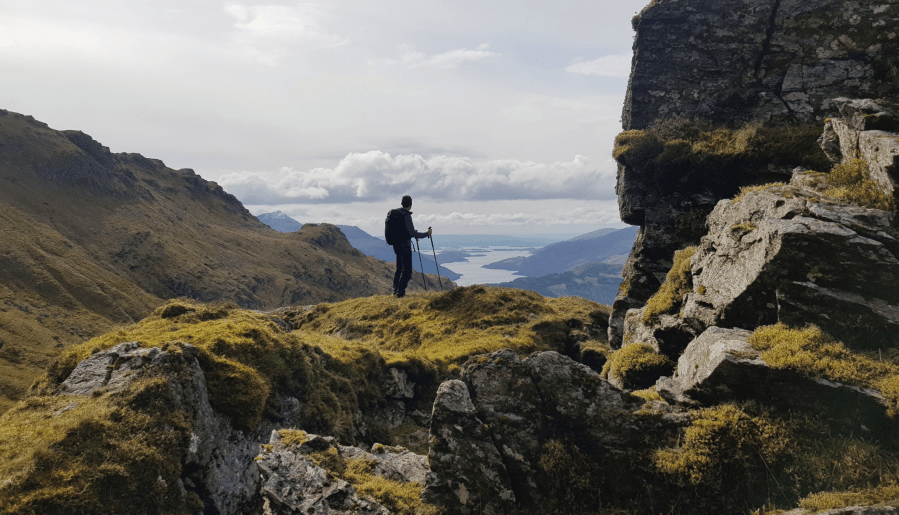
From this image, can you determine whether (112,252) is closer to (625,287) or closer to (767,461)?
(625,287)

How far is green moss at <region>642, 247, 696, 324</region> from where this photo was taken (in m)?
14.0

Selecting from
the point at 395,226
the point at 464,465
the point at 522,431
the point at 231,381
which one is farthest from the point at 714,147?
the point at 231,381

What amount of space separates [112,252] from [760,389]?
12084 cm

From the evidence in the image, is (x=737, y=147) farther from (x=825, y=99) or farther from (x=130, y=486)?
(x=130, y=486)

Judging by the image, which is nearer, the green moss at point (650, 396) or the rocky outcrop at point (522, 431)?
the rocky outcrop at point (522, 431)

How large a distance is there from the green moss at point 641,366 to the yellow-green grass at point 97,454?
11.6 meters

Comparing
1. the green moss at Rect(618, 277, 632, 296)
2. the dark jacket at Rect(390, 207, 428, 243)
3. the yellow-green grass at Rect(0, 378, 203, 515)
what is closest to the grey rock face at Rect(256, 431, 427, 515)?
the yellow-green grass at Rect(0, 378, 203, 515)

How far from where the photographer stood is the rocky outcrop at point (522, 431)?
8211mm

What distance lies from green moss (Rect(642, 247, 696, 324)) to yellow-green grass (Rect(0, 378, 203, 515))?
14.0 meters

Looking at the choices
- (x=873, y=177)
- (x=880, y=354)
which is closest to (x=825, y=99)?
(x=873, y=177)

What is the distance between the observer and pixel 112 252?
313 ft

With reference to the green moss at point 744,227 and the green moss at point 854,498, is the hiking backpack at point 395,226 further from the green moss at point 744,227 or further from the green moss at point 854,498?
the green moss at point 854,498

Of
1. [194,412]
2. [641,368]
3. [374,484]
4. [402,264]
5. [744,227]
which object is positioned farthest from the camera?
[402,264]

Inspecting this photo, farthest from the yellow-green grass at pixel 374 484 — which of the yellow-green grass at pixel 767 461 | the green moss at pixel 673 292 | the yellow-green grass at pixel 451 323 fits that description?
the green moss at pixel 673 292
